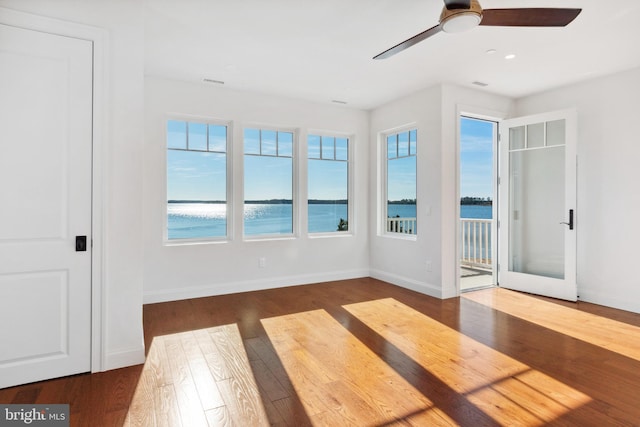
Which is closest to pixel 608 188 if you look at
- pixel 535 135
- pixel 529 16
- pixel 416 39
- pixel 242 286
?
pixel 535 135

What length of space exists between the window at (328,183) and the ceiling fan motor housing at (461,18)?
3375 mm

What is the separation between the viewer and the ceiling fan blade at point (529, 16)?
7.39ft

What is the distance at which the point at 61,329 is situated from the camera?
2461mm

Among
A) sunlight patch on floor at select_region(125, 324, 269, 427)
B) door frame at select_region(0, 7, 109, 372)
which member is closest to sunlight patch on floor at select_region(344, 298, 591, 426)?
sunlight patch on floor at select_region(125, 324, 269, 427)

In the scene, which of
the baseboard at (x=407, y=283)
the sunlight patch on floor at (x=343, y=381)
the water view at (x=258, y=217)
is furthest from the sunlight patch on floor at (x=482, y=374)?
the water view at (x=258, y=217)

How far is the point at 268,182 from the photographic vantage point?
526 cm

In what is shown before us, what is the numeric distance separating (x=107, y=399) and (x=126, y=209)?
1.31 m

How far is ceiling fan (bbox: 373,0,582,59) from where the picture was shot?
223 cm

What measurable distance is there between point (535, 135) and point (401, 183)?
1949 mm

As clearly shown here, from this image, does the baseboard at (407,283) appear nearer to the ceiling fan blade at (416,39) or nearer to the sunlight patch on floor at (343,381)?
the sunlight patch on floor at (343,381)

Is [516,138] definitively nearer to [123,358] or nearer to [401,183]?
[401,183]

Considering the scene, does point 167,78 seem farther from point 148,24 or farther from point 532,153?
point 532,153

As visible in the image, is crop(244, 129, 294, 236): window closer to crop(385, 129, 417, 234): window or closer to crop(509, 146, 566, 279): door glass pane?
crop(385, 129, 417, 234): window

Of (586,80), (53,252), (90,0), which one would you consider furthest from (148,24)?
(586,80)
